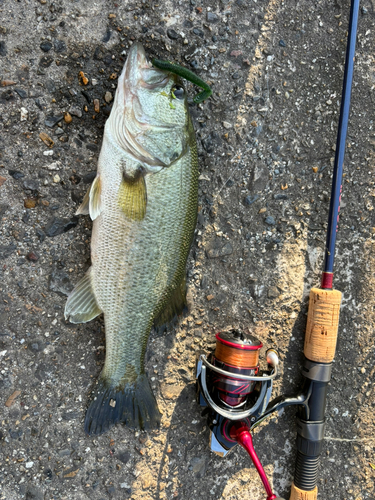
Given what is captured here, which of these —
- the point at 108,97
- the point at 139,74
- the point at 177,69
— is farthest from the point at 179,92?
the point at 108,97

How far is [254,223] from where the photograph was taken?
7.09 feet

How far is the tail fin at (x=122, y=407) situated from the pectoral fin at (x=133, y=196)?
880 mm

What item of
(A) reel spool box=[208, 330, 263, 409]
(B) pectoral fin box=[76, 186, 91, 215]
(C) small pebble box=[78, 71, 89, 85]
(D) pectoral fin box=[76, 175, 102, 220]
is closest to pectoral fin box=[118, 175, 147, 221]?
(D) pectoral fin box=[76, 175, 102, 220]

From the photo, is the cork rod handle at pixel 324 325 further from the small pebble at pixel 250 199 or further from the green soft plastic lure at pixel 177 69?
the green soft plastic lure at pixel 177 69

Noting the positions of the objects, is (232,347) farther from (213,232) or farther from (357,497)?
(357,497)

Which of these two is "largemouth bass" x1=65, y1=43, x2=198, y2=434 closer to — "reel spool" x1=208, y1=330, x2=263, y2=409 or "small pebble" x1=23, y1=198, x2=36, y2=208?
"small pebble" x1=23, y1=198, x2=36, y2=208

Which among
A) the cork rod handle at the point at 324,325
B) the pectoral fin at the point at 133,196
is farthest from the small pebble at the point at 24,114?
the cork rod handle at the point at 324,325

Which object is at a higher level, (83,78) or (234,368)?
(83,78)

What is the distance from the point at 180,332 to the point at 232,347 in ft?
1.20

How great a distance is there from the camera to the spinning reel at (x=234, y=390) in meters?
1.83

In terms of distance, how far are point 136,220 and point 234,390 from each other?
1010mm

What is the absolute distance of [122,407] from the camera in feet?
6.21

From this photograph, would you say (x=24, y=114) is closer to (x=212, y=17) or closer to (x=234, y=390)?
(x=212, y=17)

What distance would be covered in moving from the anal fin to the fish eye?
0.99 metres
